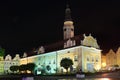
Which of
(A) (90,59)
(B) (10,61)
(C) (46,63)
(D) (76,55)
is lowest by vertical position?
(C) (46,63)

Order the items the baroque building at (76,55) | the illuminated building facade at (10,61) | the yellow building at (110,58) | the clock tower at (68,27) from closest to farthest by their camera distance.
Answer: the baroque building at (76,55) → the yellow building at (110,58) → the clock tower at (68,27) → the illuminated building facade at (10,61)

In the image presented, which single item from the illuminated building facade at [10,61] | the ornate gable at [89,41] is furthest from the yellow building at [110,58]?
the illuminated building facade at [10,61]

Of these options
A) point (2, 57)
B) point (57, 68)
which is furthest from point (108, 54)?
point (2, 57)

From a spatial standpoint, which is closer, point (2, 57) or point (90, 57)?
point (90, 57)

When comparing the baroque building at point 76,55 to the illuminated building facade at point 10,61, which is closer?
the baroque building at point 76,55

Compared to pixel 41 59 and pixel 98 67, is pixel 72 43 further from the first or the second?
pixel 41 59

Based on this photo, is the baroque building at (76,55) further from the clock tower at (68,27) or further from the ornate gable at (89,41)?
the clock tower at (68,27)

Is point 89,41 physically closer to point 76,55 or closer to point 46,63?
point 76,55

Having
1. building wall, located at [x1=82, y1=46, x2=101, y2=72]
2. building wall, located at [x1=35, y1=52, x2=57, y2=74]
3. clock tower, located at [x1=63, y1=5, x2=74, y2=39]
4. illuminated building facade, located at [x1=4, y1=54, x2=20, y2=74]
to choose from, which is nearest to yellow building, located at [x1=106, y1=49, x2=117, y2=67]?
building wall, located at [x1=82, y1=46, x2=101, y2=72]

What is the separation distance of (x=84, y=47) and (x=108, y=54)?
19.1 meters

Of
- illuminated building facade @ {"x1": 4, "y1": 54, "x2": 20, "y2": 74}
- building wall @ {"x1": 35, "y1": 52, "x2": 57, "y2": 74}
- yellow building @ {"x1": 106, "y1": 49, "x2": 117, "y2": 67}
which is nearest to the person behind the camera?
building wall @ {"x1": 35, "y1": 52, "x2": 57, "y2": 74}

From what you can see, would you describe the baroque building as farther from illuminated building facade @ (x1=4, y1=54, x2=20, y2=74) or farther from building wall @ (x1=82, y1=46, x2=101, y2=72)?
illuminated building facade @ (x1=4, y1=54, x2=20, y2=74)

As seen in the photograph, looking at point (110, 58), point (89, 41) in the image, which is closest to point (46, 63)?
point (89, 41)

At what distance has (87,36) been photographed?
81.7 meters
